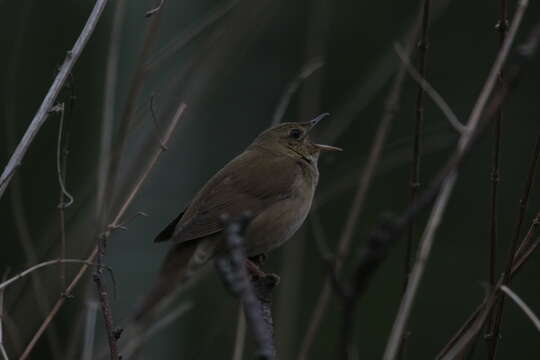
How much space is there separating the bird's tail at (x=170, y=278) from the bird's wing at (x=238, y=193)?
9 cm

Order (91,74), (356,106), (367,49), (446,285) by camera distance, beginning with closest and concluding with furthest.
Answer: (356,106), (91,74), (446,285), (367,49)

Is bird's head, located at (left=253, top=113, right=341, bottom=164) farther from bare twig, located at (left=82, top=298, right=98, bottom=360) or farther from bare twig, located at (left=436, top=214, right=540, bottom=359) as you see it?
bare twig, located at (left=436, top=214, right=540, bottom=359)

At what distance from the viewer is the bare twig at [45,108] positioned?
275cm

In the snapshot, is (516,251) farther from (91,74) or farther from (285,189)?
(91,74)

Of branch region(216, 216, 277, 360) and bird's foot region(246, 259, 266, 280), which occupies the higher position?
branch region(216, 216, 277, 360)

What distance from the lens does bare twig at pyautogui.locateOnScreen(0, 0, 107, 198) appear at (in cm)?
275

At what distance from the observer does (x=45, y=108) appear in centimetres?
284

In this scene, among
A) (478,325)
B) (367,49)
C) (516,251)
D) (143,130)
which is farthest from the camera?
(367,49)

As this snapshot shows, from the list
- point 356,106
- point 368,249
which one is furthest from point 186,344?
point 368,249

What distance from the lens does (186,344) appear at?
368 inches

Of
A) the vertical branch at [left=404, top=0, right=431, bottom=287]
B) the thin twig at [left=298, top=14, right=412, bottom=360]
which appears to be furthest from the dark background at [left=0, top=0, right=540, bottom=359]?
the vertical branch at [left=404, top=0, right=431, bottom=287]

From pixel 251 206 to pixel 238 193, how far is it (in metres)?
0.10

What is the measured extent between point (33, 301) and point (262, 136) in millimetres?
1771

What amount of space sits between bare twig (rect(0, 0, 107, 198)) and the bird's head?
6.63 feet
